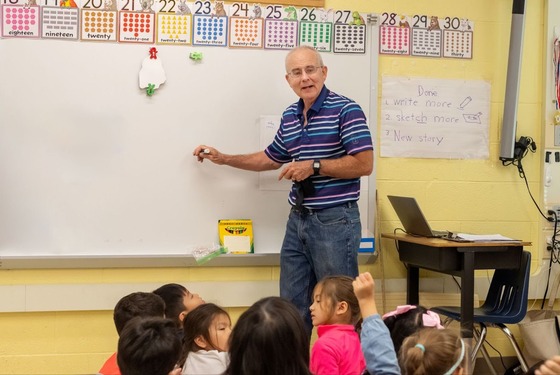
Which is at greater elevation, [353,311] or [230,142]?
[230,142]

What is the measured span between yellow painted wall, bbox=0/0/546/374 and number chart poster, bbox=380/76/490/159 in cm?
5

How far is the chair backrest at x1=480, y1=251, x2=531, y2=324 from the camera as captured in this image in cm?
359

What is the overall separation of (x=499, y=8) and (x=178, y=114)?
6.21 feet

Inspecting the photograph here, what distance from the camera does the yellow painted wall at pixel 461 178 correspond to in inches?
145

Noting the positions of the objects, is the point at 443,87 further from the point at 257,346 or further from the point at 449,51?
the point at 257,346

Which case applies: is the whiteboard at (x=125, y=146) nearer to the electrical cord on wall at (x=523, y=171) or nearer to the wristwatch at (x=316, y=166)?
the wristwatch at (x=316, y=166)

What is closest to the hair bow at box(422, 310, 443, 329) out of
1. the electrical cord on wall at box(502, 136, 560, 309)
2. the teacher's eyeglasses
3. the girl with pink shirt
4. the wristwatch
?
the girl with pink shirt

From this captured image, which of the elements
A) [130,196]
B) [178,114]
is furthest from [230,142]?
[130,196]

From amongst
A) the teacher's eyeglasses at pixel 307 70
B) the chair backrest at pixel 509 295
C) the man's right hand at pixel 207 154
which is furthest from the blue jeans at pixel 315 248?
the chair backrest at pixel 509 295

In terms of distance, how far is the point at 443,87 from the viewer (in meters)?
3.97

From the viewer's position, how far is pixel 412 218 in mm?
3602

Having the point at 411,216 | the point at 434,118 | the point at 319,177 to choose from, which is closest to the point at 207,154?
the point at 319,177

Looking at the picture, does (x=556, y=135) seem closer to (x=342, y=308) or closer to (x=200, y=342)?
(x=342, y=308)

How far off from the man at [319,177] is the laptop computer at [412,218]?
34 centimetres
